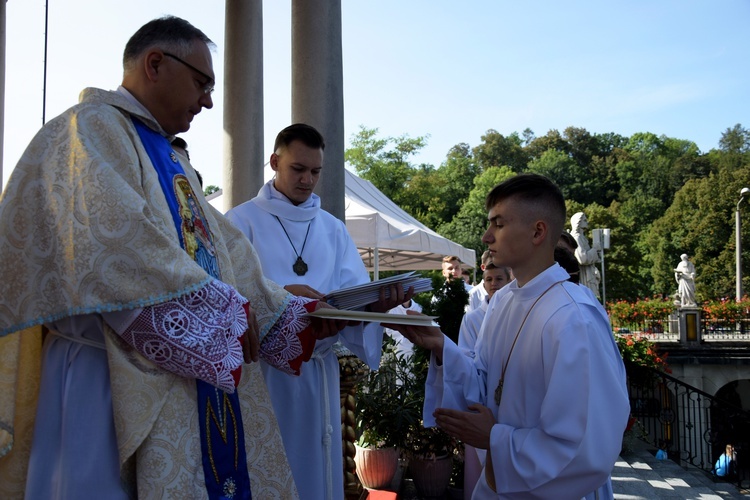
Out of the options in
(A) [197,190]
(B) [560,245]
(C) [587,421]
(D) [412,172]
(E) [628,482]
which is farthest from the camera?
(D) [412,172]

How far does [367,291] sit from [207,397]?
731 mm

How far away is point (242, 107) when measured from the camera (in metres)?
7.73

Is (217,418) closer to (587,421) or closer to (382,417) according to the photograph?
(587,421)

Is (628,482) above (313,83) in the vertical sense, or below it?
below

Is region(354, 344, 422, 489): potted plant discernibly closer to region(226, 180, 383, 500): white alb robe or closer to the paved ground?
the paved ground

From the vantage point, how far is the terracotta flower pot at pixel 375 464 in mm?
5535

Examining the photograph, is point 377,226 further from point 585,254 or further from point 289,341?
point 585,254

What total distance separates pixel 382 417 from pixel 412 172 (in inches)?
1409

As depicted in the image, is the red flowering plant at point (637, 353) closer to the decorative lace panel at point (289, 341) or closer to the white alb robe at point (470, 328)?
the white alb robe at point (470, 328)

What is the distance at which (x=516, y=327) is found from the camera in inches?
100

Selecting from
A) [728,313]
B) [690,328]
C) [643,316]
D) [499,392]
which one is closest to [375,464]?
[499,392]

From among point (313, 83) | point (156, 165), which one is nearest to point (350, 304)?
point (156, 165)

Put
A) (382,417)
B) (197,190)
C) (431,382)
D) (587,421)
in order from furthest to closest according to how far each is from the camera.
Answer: (382,417)
(431,382)
(197,190)
(587,421)

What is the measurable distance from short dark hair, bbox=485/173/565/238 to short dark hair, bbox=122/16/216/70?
1235mm
